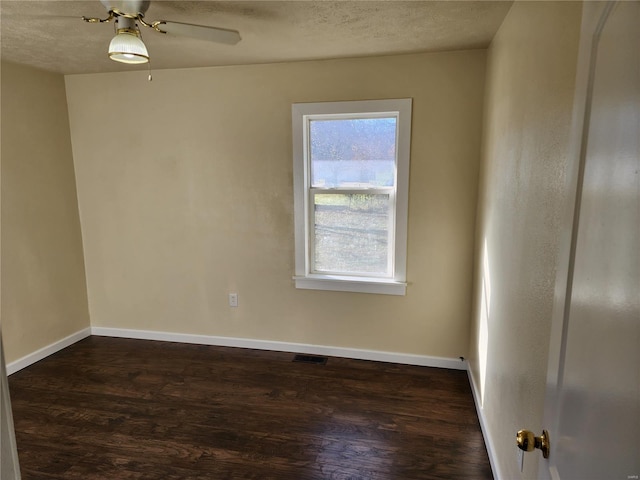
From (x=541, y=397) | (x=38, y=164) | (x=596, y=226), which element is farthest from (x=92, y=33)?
(x=541, y=397)

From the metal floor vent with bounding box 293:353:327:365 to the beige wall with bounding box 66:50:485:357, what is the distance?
0.13 metres

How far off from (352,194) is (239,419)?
1.76m

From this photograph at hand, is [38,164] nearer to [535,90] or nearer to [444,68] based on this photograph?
[444,68]

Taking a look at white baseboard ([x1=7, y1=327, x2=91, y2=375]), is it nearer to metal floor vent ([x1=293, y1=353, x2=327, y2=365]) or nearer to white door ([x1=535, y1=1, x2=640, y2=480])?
metal floor vent ([x1=293, y1=353, x2=327, y2=365])

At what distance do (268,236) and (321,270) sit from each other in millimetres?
518

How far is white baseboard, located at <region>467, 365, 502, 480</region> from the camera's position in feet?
6.25

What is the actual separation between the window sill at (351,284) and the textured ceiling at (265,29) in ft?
5.39

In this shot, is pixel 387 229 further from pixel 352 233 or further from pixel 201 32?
pixel 201 32

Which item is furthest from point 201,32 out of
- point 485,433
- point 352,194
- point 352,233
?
point 485,433

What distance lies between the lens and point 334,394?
8.79 feet

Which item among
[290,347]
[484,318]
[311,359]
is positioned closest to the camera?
[484,318]

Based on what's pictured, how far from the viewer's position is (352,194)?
9.87ft

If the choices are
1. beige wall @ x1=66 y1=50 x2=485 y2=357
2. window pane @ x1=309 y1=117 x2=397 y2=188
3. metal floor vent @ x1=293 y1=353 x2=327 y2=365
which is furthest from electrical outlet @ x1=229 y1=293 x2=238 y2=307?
window pane @ x1=309 y1=117 x2=397 y2=188

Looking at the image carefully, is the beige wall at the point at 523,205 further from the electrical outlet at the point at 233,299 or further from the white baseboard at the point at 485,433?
the electrical outlet at the point at 233,299
